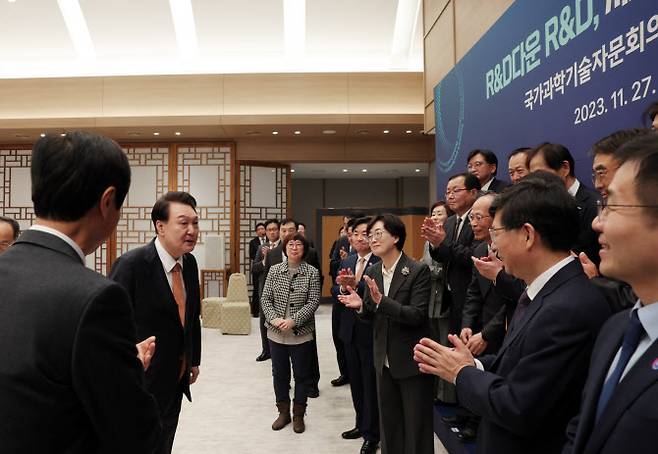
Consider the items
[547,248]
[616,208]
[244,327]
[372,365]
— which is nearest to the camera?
[616,208]

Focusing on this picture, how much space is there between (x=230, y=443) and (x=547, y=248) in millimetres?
2859

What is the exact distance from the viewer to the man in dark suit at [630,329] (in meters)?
0.91

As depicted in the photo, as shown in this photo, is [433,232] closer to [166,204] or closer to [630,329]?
[166,204]

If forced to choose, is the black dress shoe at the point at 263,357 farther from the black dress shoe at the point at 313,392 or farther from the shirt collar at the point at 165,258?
the shirt collar at the point at 165,258

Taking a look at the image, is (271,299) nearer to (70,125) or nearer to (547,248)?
(547,248)

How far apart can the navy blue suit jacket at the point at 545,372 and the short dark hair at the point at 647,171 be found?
418 mm

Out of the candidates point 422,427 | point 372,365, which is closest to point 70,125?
point 372,365

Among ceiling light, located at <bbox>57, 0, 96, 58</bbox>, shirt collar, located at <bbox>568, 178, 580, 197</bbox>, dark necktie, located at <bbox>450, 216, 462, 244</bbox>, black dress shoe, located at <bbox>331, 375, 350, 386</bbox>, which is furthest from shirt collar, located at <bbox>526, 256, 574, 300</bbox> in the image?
ceiling light, located at <bbox>57, 0, 96, 58</bbox>

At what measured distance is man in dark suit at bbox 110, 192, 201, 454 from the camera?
2.17 m

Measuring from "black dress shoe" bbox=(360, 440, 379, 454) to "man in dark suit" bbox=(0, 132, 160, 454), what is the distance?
96.7 inches

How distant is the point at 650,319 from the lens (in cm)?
97

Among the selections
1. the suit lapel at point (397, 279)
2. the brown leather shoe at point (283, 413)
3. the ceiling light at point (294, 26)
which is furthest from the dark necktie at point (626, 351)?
the ceiling light at point (294, 26)

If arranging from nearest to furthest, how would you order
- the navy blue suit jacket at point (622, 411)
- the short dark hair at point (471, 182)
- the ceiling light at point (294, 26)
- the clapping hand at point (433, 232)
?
the navy blue suit jacket at point (622, 411), the clapping hand at point (433, 232), the short dark hair at point (471, 182), the ceiling light at point (294, 26)

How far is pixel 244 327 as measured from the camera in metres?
7.19
